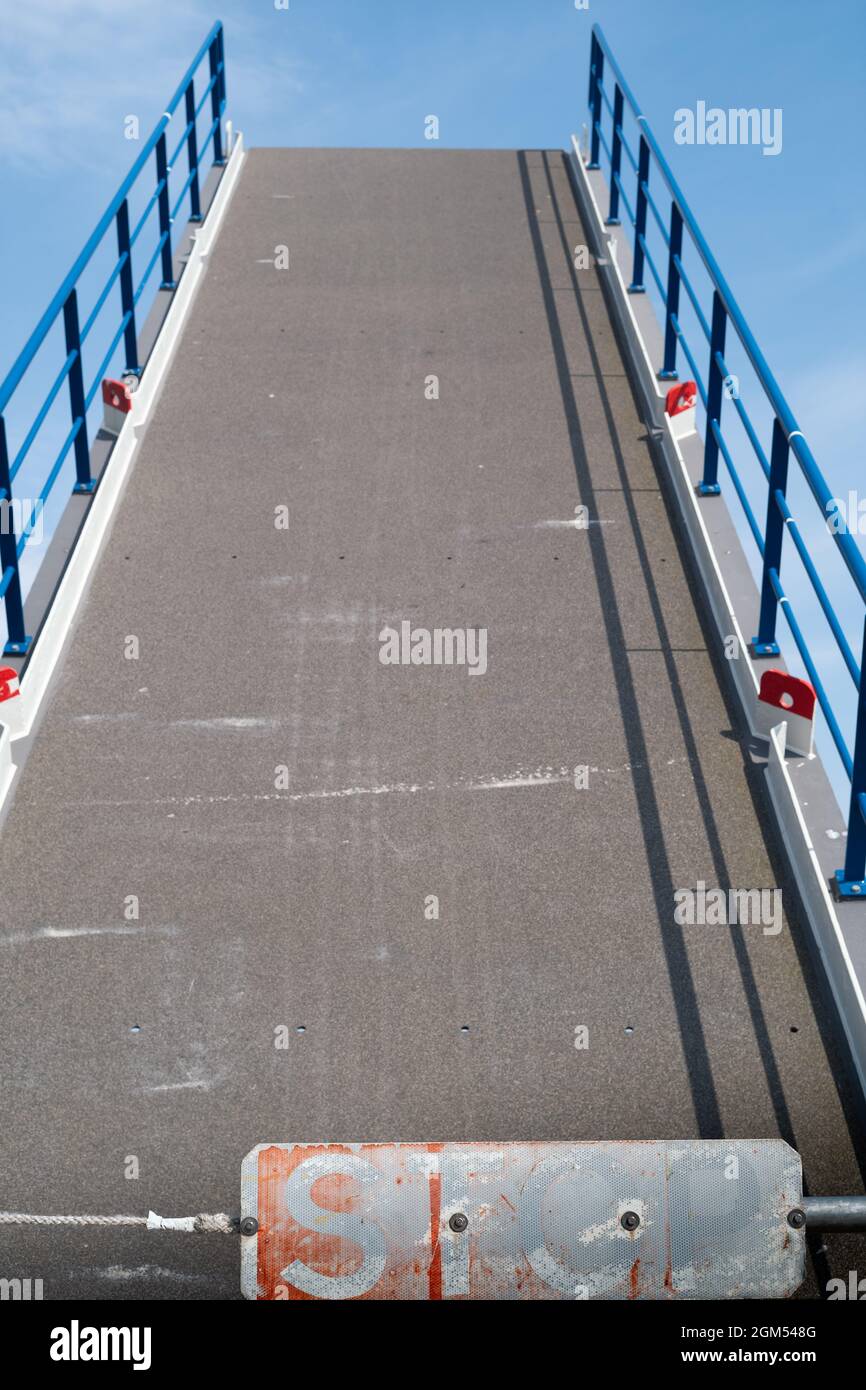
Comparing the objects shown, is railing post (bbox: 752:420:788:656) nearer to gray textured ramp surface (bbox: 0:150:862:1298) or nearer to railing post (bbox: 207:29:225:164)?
gray textured ramp surface (bbox: 0:150:862:1298)

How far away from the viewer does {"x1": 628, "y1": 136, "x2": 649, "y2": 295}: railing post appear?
7.85 meters

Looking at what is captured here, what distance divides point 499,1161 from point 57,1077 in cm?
132

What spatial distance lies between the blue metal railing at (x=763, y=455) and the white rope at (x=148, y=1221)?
1.97 meters

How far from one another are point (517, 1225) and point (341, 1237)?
1.18 feet

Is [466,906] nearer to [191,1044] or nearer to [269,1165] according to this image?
[191,1044]

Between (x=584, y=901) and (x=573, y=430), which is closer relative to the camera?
(x=584, y=901)

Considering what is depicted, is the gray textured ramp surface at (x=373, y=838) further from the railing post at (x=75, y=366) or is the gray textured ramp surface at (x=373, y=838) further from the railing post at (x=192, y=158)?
the railing post at (x=192, y=158)

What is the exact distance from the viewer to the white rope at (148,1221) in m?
3.27

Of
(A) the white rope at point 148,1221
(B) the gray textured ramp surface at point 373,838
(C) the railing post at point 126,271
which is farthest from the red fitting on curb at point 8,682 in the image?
(C) the railing post at point 126,271
